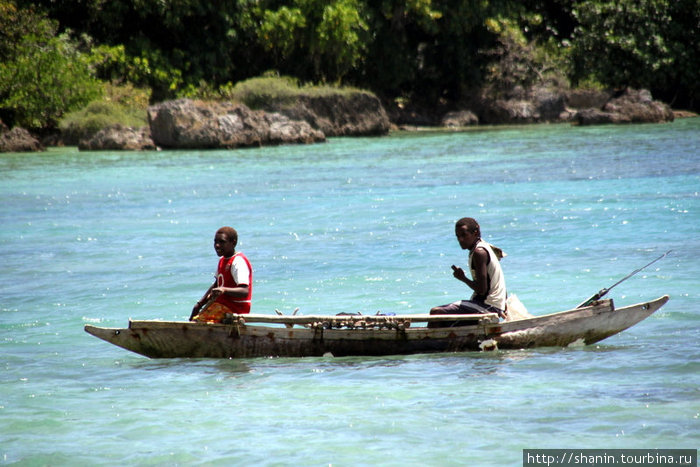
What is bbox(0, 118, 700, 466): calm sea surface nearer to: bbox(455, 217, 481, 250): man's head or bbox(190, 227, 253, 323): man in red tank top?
bbox(190, 227, 253, 323): man in red tank top

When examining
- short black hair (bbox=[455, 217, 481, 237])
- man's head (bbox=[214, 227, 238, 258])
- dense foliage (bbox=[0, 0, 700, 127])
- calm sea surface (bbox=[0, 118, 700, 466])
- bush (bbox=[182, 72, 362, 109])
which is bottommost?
calm sea surface (bbox=[0, 118, 700, 466])

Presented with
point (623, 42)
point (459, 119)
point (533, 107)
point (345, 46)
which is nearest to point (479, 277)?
point (345, 46)

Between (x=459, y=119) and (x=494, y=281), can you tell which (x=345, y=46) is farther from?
(x=494, y=281)

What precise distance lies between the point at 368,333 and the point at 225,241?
140cm

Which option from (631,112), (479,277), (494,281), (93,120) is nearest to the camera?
(479,277)

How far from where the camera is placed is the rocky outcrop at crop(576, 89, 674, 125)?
37.2 metres

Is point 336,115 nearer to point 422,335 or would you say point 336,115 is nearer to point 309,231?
point 309,231

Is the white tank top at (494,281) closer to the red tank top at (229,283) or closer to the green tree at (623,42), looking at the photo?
the red tank top at (229,283)

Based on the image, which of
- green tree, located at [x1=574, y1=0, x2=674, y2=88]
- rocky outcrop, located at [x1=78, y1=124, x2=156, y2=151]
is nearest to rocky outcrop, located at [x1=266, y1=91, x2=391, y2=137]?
rocky outcrop, located at [x1=78, y1=124, x2=156, y2=151]

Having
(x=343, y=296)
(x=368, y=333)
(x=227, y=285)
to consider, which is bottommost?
(x=343, y=296)

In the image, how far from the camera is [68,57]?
34.4 metres

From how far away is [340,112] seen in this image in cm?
3712

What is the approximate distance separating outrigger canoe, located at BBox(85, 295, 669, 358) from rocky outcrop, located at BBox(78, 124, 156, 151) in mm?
A: 25052

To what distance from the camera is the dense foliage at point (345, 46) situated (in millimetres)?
34031
